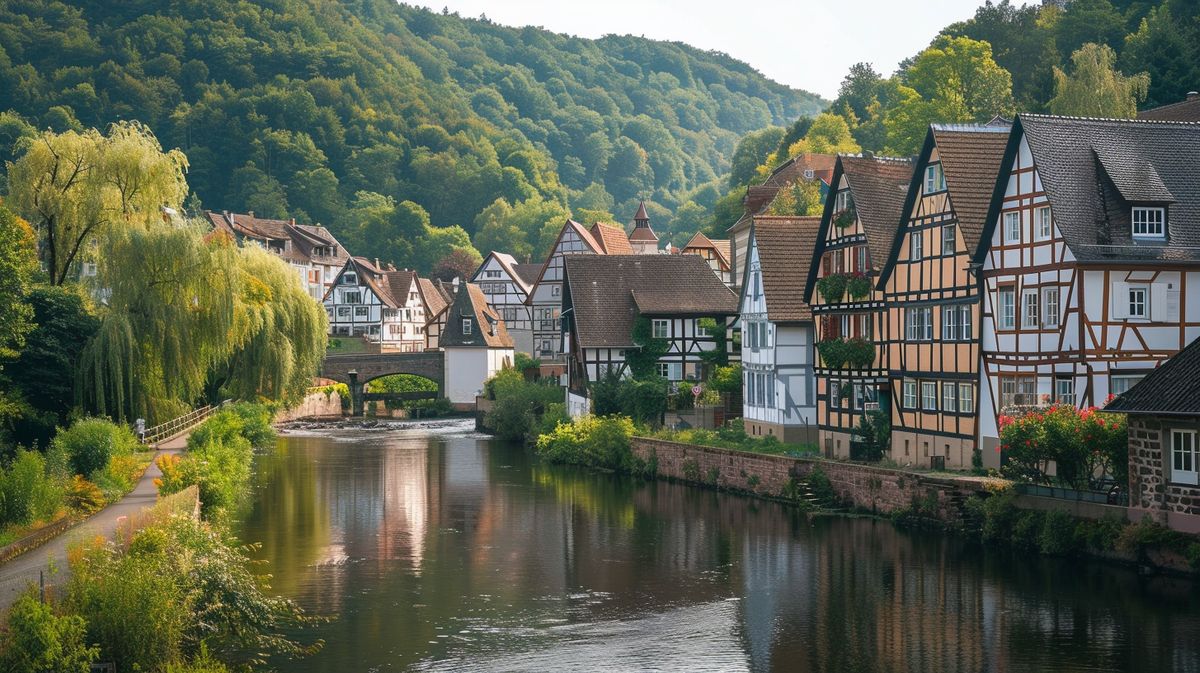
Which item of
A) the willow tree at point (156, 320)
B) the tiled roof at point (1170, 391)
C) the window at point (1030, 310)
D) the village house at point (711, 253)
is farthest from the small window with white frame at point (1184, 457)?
the village house at point (711, 253)

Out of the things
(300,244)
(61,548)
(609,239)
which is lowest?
(61,548)

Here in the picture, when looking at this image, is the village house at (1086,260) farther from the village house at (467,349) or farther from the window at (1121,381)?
the village house at (467,349)

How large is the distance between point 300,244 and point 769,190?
179 feet

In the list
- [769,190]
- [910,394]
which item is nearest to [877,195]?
[910,394]

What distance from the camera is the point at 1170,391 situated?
84.3 feet

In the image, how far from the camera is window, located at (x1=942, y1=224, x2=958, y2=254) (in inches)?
1385

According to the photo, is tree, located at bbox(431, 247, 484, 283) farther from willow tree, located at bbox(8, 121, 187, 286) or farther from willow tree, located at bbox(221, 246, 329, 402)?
willow tree, located at bbox(8, 121, 187, 286)

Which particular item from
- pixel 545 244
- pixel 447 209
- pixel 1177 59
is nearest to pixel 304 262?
pixel 545 244

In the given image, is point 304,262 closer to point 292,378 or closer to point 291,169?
point 291,169

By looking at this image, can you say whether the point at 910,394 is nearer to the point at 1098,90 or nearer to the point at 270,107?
the point at 1098,90

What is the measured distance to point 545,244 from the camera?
465 ft

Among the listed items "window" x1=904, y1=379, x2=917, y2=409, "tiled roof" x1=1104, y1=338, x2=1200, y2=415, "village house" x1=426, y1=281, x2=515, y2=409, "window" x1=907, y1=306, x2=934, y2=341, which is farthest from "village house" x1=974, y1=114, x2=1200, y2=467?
"village house" x1=426, y1=281, x2=515, y2=409

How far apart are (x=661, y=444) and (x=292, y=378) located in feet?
59.2

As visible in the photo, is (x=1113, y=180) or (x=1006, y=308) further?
(x=1006, y=308)
